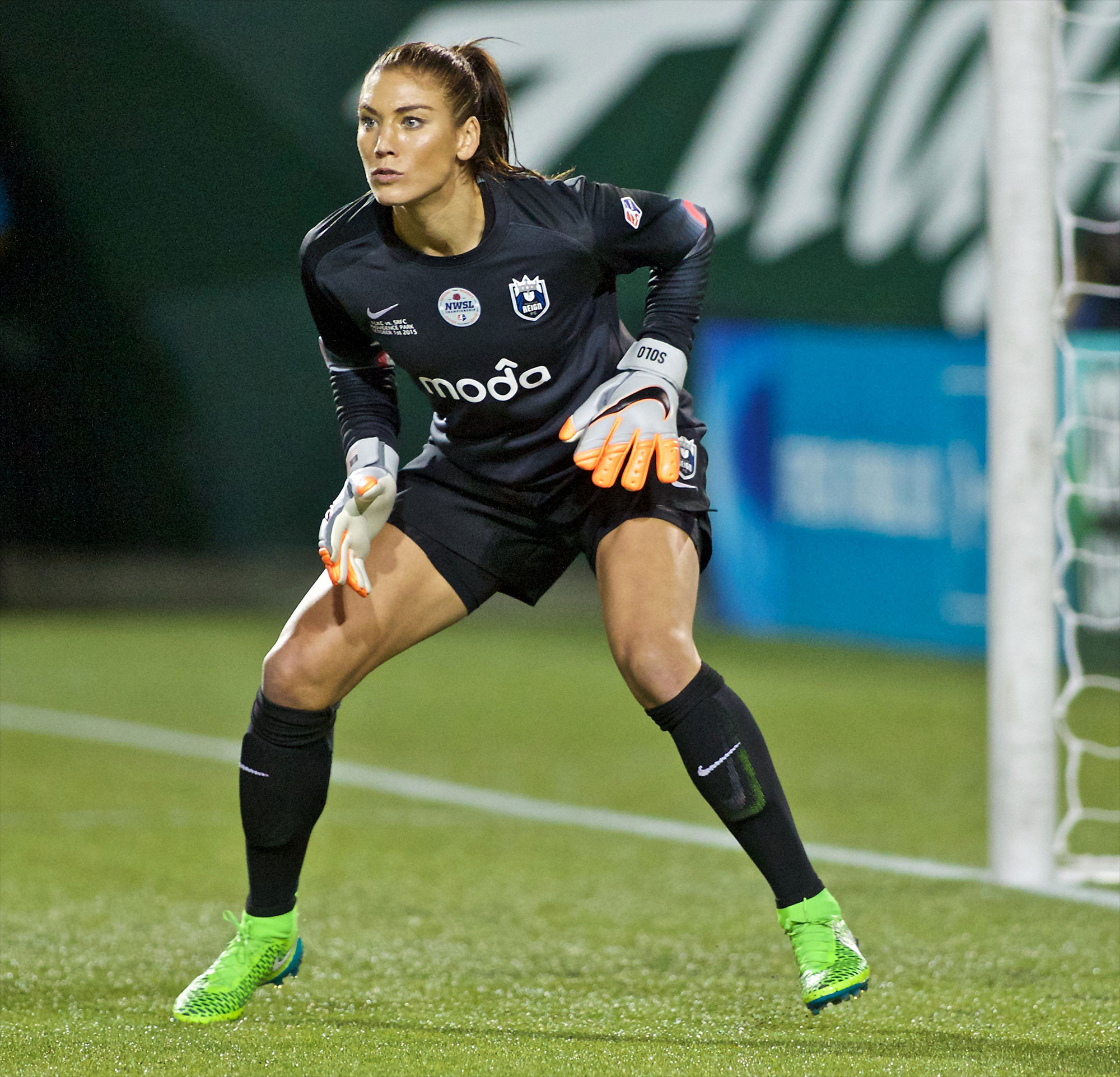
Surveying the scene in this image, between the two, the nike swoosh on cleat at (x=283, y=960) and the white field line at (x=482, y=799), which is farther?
the white field line at (x=482, y=799)

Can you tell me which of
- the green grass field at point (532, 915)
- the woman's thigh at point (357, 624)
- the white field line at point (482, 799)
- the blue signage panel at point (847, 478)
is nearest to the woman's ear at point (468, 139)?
the woman's thigh at point (357, 624)

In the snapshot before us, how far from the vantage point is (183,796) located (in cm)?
584

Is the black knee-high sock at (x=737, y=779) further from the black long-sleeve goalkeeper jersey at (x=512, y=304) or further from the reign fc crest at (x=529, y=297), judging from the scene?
the reign fc crest at (x=529, y=297)

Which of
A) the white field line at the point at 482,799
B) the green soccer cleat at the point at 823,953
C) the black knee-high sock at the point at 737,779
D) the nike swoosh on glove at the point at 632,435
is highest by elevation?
the nike swoosh on glove at the point at 632,435

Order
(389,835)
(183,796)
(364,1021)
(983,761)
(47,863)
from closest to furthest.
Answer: (364,1021), (47,863), (389,835), (183,796), (983,761)

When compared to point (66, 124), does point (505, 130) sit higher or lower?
higher

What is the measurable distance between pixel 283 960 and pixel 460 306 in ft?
3.94

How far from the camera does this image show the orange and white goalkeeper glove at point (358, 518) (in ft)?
10.3

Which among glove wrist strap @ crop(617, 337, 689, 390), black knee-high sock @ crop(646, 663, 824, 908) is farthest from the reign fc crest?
black knee-high sock @ crop(646, 663, 824, 908)

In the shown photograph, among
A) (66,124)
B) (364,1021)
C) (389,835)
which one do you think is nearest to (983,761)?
(389,835)

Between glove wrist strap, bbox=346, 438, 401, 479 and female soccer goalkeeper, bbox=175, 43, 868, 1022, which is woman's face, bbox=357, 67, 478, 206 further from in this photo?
glove wrist strap, bbox=346, 438, 401, 479

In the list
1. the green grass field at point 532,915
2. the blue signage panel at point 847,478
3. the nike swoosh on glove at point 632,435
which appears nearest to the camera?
the green grass field at point 532,915

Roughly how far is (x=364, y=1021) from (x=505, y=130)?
1568 millimetres

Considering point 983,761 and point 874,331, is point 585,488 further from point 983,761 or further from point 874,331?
point 874,331
